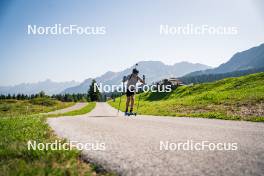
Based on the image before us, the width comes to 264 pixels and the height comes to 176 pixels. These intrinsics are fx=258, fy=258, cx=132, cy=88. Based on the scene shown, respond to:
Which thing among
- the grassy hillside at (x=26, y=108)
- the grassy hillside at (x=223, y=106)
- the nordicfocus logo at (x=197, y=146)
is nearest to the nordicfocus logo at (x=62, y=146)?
the nordicfocus logo at (x=197, y=146)

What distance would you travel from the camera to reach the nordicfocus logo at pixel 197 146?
6129 mm

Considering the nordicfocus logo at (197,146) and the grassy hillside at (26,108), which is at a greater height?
the nordicfocus logo at (197,146)

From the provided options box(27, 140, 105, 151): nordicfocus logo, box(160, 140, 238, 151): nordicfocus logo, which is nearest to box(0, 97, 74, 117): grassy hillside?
box(27, 140, 105, 151): nordicfocus logo

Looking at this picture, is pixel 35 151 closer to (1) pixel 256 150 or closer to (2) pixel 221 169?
(2) pixel 221 169

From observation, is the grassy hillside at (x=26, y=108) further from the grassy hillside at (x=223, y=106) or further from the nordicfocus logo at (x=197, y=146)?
the nordicfocus logo at (x=197, y=146)

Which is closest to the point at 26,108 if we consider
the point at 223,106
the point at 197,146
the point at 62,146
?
the point at 223,106

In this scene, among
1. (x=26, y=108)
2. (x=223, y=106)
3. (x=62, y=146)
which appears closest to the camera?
(x=62, y=146)

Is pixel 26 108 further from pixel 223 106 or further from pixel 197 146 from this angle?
pixel 197 146

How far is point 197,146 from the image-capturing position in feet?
21.0

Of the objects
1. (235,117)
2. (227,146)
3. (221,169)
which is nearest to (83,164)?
(221,169)

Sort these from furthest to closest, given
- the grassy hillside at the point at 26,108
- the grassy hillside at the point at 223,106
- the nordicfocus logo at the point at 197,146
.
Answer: the grassy hillside at the point at 26,108 < the grassy hillside at the point at 223,106 < the nordicfocus logo at the point at 197,146

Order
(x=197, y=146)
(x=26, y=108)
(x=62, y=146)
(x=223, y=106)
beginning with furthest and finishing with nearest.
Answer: (x=26, y=108)
(x=223, y=106)
(x=62, y=146)
(x=197, y=146)

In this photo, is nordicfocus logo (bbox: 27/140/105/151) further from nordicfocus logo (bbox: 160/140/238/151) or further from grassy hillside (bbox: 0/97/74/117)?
grassy hillside (bbox: 0/97/74/117)

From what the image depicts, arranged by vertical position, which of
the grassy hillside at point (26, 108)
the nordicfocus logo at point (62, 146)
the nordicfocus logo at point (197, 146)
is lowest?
the grassy hillside at point (26, 108)
